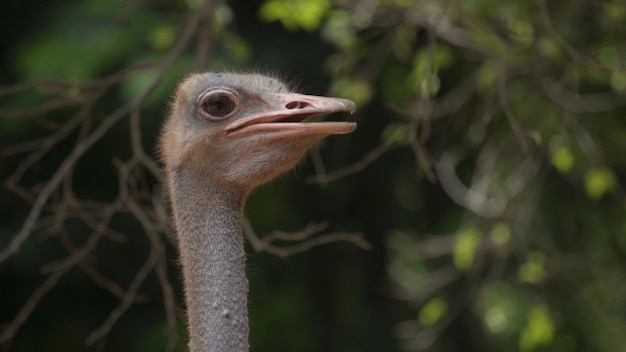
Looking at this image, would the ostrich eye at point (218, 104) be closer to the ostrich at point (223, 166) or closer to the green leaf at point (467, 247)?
the ostrich at point (223, 166)

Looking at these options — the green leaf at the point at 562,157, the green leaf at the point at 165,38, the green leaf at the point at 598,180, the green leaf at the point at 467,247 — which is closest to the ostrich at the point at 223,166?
the green leaf at the point at 562,157

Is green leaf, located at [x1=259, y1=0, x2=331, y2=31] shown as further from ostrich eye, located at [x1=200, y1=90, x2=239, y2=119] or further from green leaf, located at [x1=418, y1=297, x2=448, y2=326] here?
ostrich eye, located at [x1=200, y1=90, x2=239, y2=119]

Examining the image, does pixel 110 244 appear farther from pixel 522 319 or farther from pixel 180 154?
pixel 180 154

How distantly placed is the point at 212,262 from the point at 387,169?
5638 millimetres

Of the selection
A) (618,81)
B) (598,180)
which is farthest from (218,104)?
(598,180)

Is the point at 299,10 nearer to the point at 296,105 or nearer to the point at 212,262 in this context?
the point at 296,105

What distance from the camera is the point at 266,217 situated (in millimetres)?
8555

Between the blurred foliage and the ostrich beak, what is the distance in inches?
51.8

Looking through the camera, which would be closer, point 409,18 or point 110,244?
point 409,18

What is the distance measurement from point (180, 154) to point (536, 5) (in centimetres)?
265

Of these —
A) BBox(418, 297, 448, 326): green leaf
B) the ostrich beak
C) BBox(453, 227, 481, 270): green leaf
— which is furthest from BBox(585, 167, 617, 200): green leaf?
the ostrich beak

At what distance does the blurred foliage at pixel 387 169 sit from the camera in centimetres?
564

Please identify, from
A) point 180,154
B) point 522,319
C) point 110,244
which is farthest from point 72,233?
point 180,154

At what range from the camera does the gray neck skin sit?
3.18m
